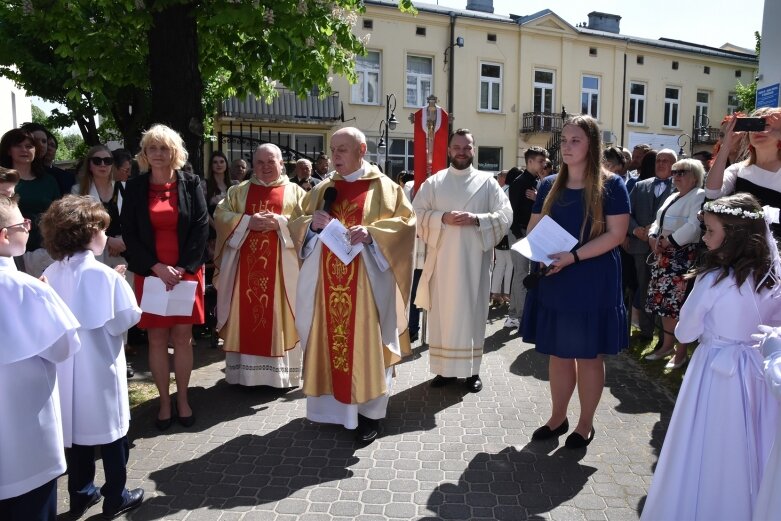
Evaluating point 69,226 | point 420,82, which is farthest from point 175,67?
point 420,82

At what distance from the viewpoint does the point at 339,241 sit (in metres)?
4.26

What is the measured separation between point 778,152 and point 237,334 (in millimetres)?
4028

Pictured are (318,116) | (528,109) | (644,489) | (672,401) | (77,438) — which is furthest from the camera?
(528,109)

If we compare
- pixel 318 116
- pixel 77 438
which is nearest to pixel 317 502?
pixel 77 438

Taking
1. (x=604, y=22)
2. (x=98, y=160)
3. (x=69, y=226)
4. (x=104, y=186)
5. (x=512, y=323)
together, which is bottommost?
(x=512, y=323)

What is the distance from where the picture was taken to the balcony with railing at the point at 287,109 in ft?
64.5

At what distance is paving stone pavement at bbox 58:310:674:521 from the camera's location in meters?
3.40

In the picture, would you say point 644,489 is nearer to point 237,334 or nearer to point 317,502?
point 317,502

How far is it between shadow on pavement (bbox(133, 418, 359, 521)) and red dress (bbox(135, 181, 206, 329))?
94 centimetres

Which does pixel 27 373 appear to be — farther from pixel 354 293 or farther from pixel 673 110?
pixel 673 110

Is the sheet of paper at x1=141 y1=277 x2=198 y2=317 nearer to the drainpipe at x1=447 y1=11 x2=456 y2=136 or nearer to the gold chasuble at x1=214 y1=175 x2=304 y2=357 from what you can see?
the gold chasuble at x1=214 y1=175 x2=304 y2=357

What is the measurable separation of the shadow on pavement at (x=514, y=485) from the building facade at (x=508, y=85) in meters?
16.0

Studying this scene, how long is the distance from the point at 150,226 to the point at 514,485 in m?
2.89

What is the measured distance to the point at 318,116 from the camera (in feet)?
68.3
